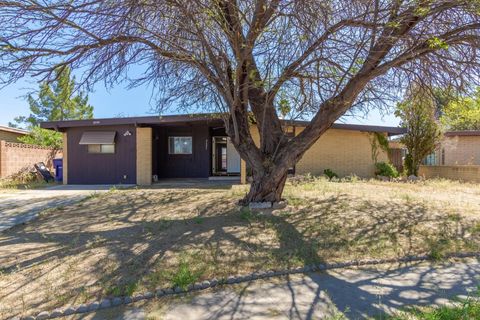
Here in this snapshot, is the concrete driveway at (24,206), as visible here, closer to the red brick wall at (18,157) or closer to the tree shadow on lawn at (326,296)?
the tree shadow on lawn at (326,296)

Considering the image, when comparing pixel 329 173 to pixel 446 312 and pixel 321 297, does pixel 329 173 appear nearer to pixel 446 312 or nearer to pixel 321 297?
pixel 321 297

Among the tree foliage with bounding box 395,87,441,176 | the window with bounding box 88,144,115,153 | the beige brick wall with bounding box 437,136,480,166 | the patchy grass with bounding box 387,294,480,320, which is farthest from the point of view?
the beige brick wall with bounding box 437,136,480,166

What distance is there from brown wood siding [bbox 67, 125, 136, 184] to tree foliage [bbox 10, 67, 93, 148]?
1.66 m

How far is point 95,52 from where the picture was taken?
22.7 ft

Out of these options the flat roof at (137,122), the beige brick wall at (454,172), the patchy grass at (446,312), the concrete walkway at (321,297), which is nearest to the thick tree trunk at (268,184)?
the concrete walkway at (321,297)

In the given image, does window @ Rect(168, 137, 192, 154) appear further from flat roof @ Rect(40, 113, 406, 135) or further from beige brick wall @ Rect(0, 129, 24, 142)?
beige brick wall @ Rect(0, 129, 24, 142)

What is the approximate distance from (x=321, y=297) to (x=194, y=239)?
2.38 meters

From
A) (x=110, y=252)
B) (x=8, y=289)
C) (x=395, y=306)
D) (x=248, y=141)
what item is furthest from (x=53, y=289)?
(x=248, y=141)

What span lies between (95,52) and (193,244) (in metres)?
4.58

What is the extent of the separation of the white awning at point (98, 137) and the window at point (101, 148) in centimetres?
39

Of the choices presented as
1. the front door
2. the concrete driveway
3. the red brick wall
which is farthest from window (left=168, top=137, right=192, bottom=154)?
the red brick wall

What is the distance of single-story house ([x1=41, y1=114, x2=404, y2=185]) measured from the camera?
1377 centimetres

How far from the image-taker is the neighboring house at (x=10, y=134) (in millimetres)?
20703

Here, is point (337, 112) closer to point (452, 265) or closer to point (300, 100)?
point (300, 100)
